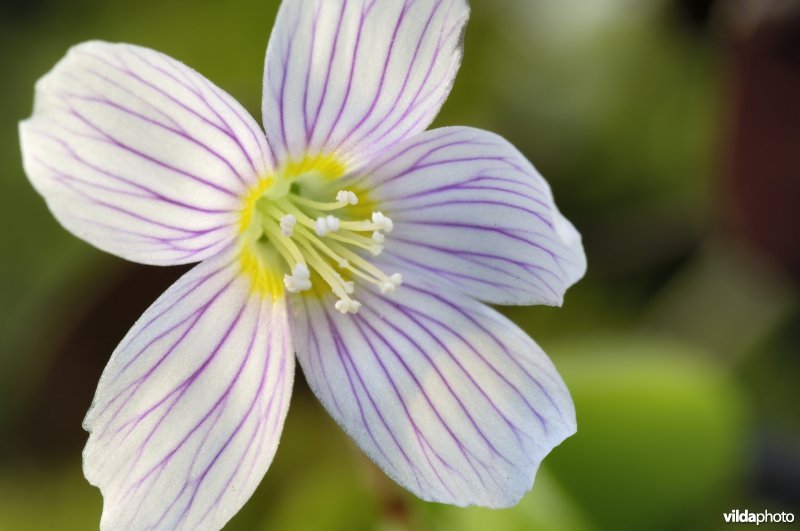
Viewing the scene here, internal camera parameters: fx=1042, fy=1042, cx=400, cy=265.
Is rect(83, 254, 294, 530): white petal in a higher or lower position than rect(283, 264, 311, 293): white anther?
lower

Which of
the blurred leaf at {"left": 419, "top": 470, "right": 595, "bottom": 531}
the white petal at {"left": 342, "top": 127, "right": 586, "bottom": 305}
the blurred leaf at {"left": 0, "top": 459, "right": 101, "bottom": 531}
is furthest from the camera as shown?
the blurred leaf at {"left": 0, "top": 459, "right": 101, "bottom": 531}

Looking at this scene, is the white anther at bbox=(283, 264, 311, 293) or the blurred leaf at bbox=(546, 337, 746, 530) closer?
the white anther at bbox=(283, 264, 311, 293)

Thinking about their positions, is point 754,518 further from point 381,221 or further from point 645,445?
point 381,221

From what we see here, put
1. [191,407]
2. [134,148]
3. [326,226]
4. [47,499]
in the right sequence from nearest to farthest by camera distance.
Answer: [134,148] < [191,407] < [326,226] < [47,499]

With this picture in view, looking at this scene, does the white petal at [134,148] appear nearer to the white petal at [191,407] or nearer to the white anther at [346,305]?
the white petal at [191,407]

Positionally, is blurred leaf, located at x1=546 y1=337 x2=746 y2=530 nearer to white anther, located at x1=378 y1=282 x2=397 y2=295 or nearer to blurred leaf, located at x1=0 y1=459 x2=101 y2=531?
white anther, located at x1=378 y1=282 x2=397 y2=295

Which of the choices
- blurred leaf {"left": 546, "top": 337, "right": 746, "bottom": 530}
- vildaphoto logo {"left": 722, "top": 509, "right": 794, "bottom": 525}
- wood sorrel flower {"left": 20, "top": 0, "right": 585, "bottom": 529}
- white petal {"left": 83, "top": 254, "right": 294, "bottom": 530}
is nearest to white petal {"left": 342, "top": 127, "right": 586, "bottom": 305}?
wood sorrel flower {"left": 20, "top": 0, "right": 585, "bottom": 529}

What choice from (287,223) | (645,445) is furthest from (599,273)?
(287,223)
